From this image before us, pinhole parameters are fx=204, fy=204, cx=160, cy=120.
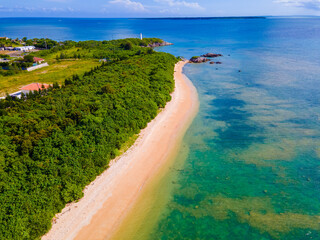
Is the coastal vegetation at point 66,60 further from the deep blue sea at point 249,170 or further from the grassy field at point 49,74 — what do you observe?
the deep blue sea at point 249,170

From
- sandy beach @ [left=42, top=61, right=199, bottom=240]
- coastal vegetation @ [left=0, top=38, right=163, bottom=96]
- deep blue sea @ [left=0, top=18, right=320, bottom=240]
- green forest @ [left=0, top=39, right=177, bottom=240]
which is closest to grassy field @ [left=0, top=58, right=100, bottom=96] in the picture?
coastal vegetation @ [left=0, top=38, right=163, bottom=96]

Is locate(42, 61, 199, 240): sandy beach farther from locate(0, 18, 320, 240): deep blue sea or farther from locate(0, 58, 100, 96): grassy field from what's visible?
locate(0, 58, 100, 96): grassy field

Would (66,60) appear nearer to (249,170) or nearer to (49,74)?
(49,74)

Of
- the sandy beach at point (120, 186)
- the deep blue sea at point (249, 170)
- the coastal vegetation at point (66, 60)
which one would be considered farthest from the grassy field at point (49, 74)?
the deep blue sea at point (249, 170)

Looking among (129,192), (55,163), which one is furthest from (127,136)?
(55,163)

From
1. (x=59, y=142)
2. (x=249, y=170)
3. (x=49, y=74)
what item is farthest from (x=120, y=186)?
(x=49, y=74)
